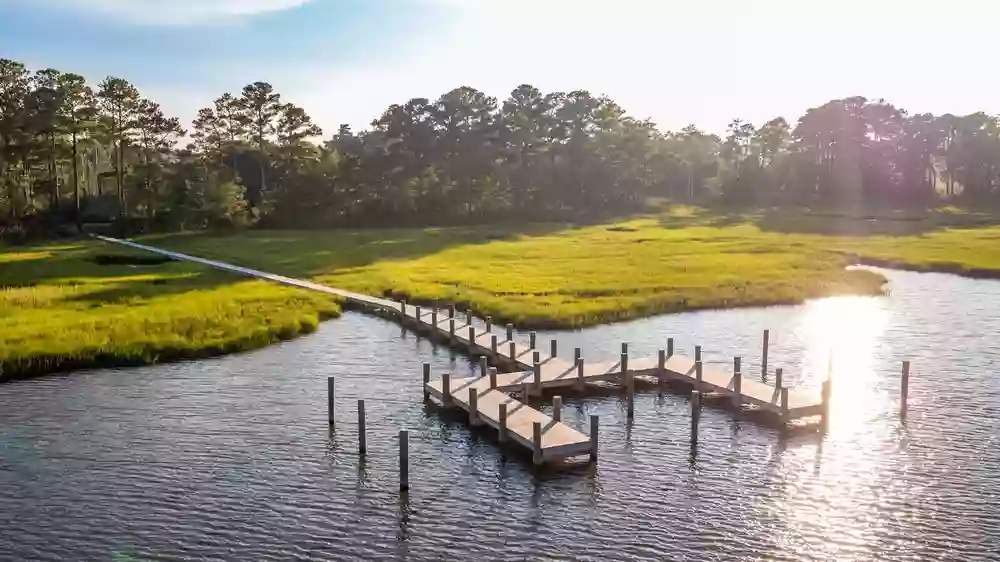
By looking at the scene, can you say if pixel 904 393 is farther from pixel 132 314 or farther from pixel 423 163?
pixel 423 163

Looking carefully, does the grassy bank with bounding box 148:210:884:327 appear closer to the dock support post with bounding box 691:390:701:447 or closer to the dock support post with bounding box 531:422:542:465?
the dock support post with bounding box 691:390:701:447

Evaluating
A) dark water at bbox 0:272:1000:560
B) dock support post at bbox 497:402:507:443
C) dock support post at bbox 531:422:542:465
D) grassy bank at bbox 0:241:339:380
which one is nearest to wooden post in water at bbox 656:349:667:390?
dark water at bbox 0:272:1000:560

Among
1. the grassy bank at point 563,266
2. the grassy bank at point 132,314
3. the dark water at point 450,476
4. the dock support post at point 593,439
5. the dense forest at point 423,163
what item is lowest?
the dark water at point 450,476

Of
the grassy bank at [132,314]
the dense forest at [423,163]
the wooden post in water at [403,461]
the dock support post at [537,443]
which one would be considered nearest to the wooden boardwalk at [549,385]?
the dock support post at [537,443]

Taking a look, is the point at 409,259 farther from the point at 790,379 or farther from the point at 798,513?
the point at 798,513

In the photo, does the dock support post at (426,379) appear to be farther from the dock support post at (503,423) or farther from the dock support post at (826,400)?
the dock support post at (826,400)
